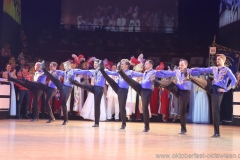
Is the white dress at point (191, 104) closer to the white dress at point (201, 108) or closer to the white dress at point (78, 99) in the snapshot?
the white dress at point (201, 108)

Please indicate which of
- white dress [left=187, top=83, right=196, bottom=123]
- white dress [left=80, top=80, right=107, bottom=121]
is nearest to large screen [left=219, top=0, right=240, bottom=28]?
white dress [left=187, top=83, right=196, bottom=123]

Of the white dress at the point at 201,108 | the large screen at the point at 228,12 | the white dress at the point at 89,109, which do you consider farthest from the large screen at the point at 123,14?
the white dress at the point at 89,109

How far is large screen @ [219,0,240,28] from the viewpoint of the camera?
1600 centimetres

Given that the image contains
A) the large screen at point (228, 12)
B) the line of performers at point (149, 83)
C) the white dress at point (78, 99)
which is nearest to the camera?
the line of performers at point (149, 83)

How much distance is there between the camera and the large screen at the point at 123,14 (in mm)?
18500

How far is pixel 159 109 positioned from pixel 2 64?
550 cm

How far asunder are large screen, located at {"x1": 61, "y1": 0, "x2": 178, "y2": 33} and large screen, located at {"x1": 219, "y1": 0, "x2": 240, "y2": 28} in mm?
1930

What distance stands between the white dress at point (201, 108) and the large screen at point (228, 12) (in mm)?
4010

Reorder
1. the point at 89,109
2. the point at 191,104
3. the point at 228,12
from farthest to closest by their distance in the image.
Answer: the point at 228,12 → the point at 191,104 → the point at 89,109

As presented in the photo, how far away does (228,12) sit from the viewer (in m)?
17.0

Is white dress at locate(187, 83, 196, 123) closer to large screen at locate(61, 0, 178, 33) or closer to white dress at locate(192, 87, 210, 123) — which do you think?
white dress at locate(192, 87, 210, 123)

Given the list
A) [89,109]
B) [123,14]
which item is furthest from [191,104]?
[123,14]

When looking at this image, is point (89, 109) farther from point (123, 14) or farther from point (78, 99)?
point (123, 14)

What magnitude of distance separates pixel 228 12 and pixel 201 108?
5.20 meters
